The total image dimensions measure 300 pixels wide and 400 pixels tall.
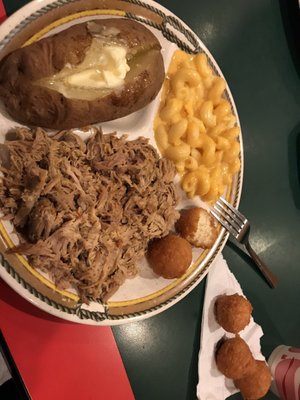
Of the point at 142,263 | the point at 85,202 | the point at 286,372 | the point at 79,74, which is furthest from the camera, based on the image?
the point at 286,372

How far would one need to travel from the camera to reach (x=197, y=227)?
2137 mm

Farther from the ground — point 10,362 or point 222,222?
point 222,222

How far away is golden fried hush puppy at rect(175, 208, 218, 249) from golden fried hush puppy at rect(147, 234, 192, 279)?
0.06 meters

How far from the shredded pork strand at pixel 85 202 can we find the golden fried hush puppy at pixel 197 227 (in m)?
0.08

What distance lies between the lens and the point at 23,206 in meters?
1.61

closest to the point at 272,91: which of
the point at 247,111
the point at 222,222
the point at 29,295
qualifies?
the point at 247,111

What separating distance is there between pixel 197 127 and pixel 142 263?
0.70 m

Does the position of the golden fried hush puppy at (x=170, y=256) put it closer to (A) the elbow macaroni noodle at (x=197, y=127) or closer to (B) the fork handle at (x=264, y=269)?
(A) the elbow macaroni noodle at (x=197, y=127)

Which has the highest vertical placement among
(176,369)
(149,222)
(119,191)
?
(119,191)

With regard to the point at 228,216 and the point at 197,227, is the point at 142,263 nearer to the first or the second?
the point at 197,227

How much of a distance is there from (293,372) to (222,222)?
1025mm

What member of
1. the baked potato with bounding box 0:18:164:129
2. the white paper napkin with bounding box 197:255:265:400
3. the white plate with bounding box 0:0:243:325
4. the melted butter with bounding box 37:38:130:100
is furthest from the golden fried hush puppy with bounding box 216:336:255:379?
the melted butter with bounding box 37:38:130:100

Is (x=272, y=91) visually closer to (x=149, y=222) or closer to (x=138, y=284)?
(x=149, y=222)

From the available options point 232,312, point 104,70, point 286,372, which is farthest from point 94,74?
point 286,372
